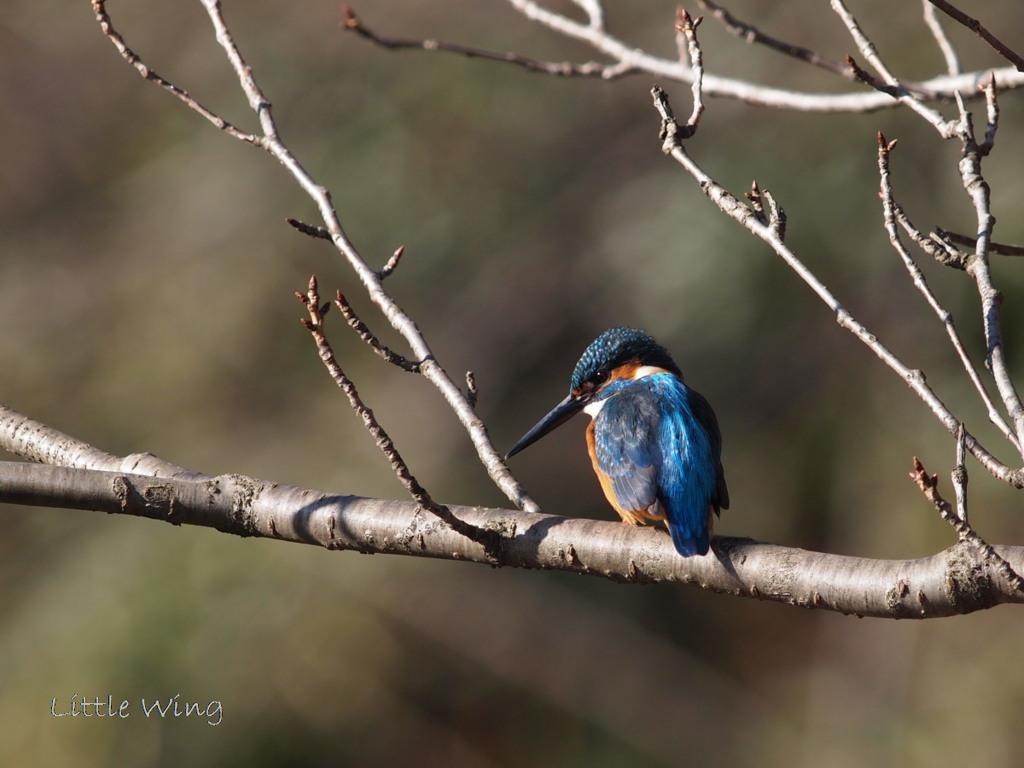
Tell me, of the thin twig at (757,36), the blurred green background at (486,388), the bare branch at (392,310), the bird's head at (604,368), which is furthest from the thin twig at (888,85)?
the blurred green background at (486,388)

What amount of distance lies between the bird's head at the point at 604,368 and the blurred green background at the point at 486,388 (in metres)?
1.58

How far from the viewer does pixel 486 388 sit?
462cm

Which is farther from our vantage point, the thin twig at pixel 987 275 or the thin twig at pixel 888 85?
the thin twig at pixel 888 85

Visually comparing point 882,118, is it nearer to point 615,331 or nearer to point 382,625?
point 615,331

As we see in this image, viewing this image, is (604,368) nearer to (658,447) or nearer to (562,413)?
(562,413)

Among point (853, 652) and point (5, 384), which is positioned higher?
point (5, 384)

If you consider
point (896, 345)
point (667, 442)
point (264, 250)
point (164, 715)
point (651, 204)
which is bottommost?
point (164, 715)

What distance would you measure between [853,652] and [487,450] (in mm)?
3710

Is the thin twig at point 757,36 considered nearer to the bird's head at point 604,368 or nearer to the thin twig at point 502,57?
the thin twig at point 502,57

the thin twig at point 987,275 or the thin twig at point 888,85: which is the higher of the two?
the thin twig at point 888,85

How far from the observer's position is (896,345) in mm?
4367

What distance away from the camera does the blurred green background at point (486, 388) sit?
3992 mm

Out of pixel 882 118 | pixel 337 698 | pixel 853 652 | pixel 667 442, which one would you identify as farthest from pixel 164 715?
pixel 882 118

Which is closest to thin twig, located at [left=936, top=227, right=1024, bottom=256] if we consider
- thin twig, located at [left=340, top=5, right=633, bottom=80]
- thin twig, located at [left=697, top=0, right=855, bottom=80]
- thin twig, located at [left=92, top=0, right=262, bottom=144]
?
thin twig, located at [left=697, top=0, right=855, bottom=80]
